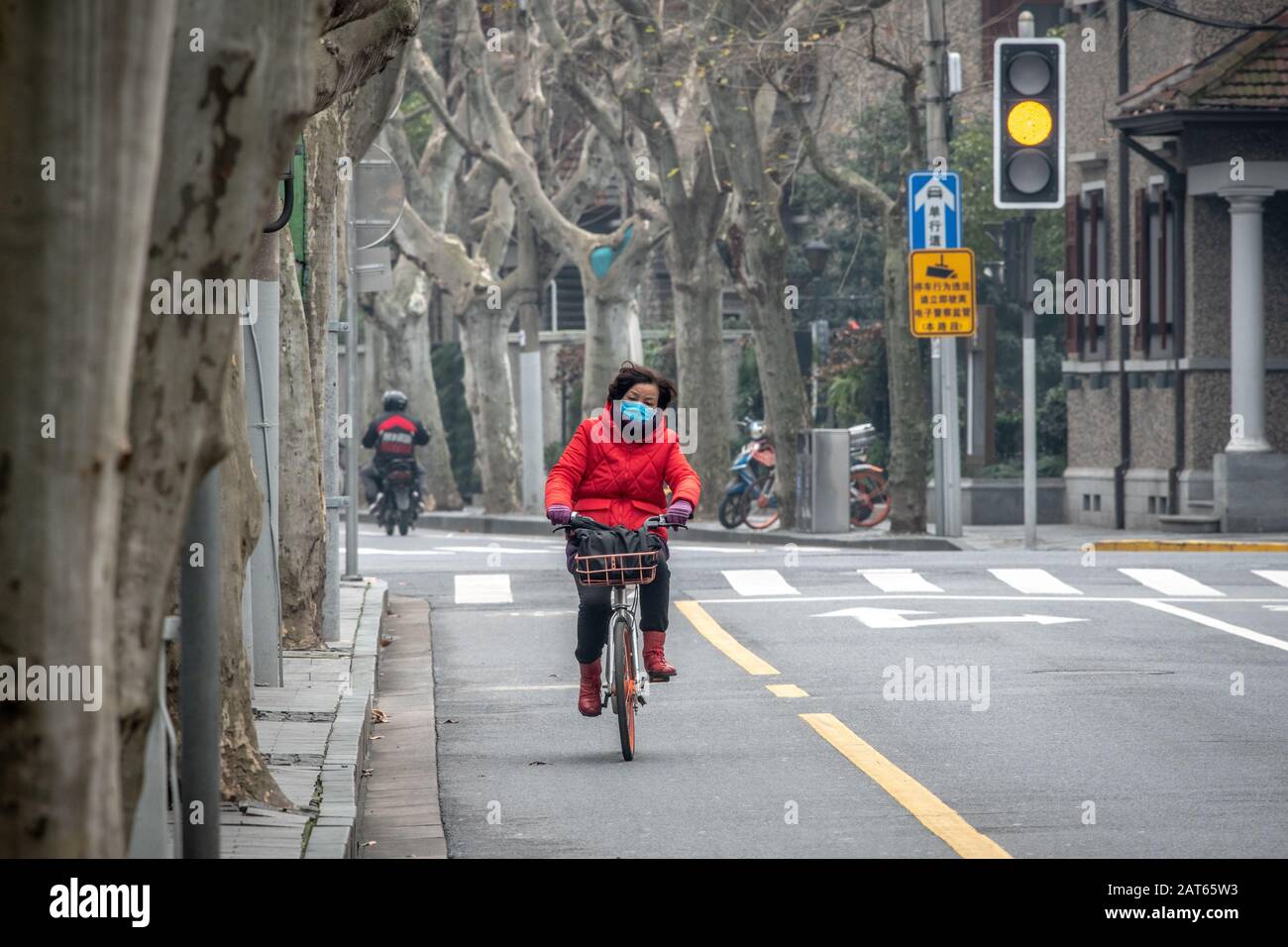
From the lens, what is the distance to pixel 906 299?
27422 millimetres

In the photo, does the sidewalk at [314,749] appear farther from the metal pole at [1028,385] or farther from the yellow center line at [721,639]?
the metal pole at [1028,385]

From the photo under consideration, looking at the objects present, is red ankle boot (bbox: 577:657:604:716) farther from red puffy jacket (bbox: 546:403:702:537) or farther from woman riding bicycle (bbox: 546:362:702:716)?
red puffy jacket (bbox: 546:403:702:537)

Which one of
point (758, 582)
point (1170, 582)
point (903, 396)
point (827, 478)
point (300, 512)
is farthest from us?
point (827, 478)

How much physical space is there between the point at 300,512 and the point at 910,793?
5486 mm

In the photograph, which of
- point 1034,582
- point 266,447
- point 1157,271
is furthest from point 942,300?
point 266,447

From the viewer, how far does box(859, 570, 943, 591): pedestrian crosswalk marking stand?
18.0 meters

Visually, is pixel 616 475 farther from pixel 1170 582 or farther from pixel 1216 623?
pixel 1170 582

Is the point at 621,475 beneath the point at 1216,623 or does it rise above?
above

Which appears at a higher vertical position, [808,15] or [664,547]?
[808,15]

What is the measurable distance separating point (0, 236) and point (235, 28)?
34.1 inches

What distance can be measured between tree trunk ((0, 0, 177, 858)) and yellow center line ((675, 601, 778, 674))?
31.1 ft

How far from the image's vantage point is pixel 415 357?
1534 inches
